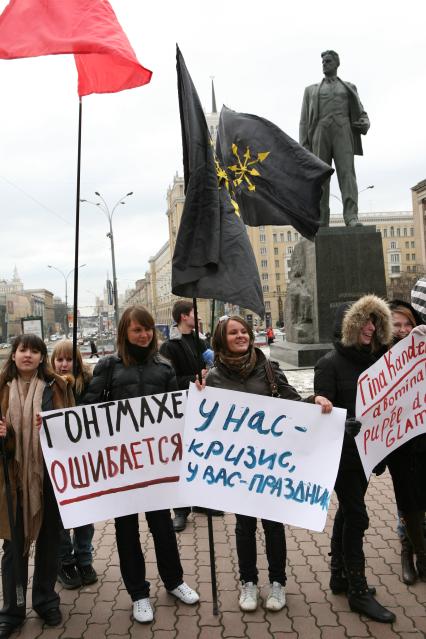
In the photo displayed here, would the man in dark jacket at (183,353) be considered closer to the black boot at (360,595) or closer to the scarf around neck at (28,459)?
the scarf around neck at (28,459)

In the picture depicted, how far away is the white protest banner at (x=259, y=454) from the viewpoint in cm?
317

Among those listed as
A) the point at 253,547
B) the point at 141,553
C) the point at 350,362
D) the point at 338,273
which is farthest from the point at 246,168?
the point at 338,273

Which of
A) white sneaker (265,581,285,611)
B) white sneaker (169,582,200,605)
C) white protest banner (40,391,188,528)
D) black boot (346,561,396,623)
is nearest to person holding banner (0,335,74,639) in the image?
white protest banner (40,391,188,528)

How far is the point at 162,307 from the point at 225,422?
331 ft

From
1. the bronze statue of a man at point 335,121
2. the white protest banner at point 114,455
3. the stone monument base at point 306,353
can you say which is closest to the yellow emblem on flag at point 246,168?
the white protest banner at point 114,455

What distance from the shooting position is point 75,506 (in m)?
3.28

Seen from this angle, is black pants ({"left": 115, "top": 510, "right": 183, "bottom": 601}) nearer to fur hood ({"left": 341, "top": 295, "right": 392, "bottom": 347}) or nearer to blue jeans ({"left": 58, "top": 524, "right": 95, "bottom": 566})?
blue jeans ({"left": 58, "top": 524, "right": 95, "bottom": 566})

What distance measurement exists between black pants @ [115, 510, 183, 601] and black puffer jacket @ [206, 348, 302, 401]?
2.90ft

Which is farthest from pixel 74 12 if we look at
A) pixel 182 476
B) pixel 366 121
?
pixel 366 121

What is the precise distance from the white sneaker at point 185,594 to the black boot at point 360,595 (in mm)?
935

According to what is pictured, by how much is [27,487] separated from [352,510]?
1.91 m

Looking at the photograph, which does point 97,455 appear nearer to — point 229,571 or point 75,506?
point 75,506

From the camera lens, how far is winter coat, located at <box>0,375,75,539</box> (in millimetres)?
3264

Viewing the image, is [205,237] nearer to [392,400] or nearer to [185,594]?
[392,400]
